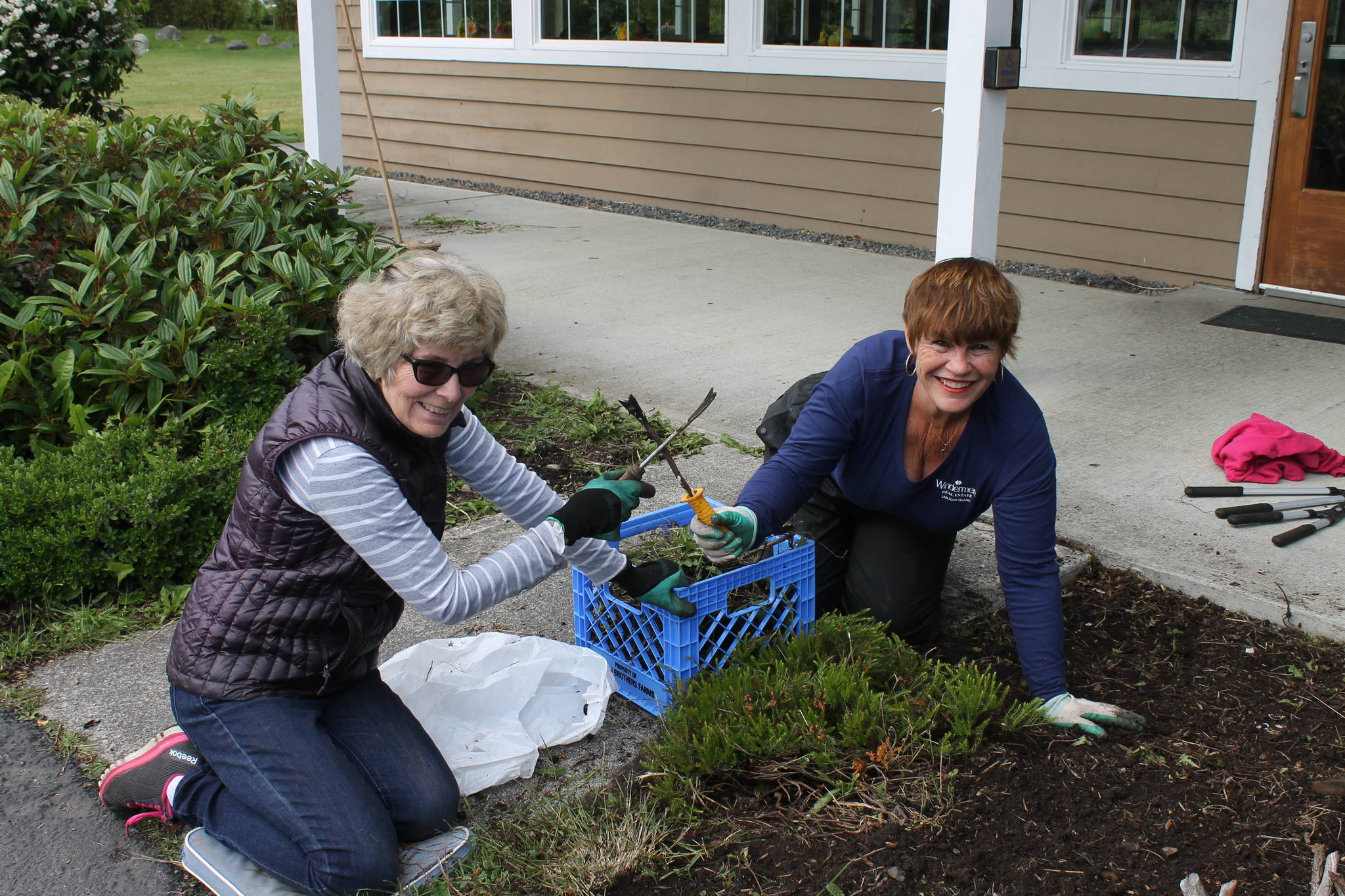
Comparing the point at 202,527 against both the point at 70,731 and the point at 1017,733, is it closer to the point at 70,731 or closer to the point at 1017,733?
the point at 70,731

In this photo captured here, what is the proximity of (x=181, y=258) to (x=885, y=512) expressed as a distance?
8.92ft

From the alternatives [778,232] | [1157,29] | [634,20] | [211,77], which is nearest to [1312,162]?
[1157,29]

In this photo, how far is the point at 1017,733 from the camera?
253cm

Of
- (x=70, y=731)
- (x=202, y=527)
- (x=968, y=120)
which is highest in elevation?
(x=968, y=120)

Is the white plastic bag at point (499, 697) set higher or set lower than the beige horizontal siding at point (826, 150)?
lower

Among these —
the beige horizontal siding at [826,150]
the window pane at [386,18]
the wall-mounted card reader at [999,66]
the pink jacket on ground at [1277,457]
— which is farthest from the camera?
the window pane at [386,18]

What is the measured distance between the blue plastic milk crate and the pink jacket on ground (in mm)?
2002

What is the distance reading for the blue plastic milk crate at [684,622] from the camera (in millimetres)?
2654

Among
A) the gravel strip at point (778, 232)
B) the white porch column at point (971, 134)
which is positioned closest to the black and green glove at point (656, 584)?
the white porch column at point (971, 134)

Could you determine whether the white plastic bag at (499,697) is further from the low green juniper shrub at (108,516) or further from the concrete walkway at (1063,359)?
the concrete walkway at (1063,359)

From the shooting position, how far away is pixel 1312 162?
6.24 metres

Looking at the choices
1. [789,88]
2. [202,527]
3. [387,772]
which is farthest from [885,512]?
[789,88]

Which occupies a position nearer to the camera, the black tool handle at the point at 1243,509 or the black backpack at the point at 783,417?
Result: the black backpack at the point at 783,417

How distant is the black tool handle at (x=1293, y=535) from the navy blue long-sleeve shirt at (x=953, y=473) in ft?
4.00
